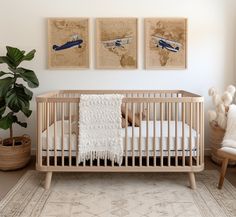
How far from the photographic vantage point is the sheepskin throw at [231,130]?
8.11 feet

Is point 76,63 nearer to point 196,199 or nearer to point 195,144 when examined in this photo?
point 195,144

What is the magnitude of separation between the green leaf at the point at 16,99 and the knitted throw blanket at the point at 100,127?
0.84m

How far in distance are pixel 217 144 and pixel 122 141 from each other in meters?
1.23

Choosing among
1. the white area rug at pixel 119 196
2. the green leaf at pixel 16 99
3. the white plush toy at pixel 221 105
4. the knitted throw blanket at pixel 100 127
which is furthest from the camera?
the white plush toy at pixel 221 105

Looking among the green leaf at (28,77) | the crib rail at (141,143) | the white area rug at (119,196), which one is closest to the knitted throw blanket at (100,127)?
the crib rail at (141,143)

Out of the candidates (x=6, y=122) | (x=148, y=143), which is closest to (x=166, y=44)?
(x=148, y=143)

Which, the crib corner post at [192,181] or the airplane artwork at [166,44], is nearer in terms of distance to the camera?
the crib corner post at [192,181]

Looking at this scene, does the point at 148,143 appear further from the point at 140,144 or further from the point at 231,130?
the point at 231,130

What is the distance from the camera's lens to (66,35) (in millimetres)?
3279

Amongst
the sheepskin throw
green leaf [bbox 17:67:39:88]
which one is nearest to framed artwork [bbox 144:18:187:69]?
the sheepskin throw

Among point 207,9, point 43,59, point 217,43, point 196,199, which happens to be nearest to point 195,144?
point 196,199

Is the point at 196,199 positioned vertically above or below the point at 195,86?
below

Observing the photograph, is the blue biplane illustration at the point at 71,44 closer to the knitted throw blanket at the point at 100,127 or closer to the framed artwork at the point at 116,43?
the framed artwork at the point at 116,43

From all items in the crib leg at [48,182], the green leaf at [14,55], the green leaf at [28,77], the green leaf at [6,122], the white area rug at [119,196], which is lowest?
the white area rug at [119,196]
